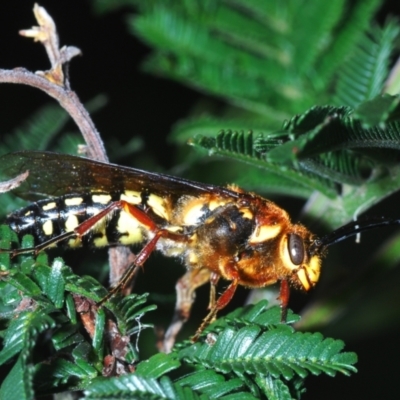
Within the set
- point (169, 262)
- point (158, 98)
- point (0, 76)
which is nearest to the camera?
point (0, 76)

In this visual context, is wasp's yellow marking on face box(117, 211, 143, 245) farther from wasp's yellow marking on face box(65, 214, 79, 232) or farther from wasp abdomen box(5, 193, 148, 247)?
wasp's yellow marking on face box(65, 214, 79, 232)

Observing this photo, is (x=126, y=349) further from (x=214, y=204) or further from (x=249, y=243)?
(x=214, y=204)

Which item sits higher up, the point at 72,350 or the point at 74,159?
the point at 74,159

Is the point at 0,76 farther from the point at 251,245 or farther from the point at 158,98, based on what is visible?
the point at 158,98

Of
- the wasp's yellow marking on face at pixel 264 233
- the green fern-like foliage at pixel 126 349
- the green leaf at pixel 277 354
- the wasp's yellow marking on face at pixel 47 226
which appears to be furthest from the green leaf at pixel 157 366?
the wasp's yellow marking on face at pixel 47 226

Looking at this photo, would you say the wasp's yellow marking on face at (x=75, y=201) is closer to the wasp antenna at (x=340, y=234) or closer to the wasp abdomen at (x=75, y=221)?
the wasp abdomen at (x=75, y=221)

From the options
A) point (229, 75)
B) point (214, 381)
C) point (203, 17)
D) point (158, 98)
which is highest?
point (158, 98)

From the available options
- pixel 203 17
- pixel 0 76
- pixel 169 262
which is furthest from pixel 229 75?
pixel 0 76
